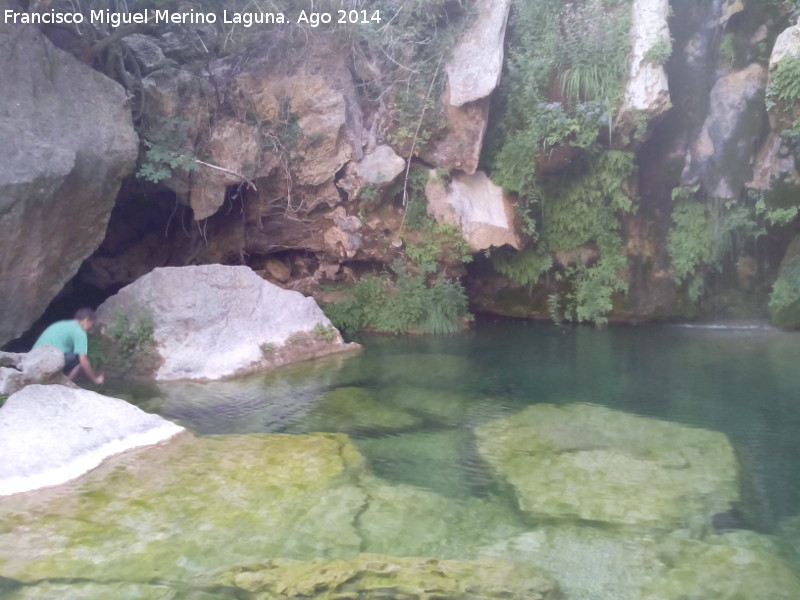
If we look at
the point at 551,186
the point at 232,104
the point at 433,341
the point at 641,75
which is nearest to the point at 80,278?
the point at 232,104

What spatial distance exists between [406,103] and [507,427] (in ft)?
22.0

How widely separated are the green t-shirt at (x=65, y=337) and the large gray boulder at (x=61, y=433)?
4.01 feet

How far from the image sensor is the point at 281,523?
4754 millimetres

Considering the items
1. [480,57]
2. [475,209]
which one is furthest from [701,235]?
[480,57]

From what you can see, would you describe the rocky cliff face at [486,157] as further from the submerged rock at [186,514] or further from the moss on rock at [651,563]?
the moss on rock at [651,563]

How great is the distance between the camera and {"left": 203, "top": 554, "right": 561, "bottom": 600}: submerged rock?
3871mm

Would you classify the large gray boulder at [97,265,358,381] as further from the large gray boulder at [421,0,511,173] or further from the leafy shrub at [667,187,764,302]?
the leafy shrub at [667,187,764,302]

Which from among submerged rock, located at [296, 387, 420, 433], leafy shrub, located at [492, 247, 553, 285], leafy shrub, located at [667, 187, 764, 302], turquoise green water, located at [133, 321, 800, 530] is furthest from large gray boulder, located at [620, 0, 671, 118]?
submerged rock, located at [296, 387, 420, 433]

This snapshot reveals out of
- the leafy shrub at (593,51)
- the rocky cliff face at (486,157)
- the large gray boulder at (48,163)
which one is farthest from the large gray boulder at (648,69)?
the large gray boulder at (48,163)

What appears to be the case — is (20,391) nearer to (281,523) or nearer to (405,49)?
(281,523)

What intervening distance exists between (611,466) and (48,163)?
20.5 ft

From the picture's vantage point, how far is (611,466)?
5777mm

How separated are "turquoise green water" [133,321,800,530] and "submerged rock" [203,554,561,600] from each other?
125 centimetres

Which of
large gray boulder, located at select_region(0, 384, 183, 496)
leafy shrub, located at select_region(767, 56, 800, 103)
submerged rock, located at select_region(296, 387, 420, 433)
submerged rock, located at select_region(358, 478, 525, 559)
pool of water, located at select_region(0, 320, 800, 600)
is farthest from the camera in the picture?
leafy shrub, located at select_region(767, 56, 800, 103)
